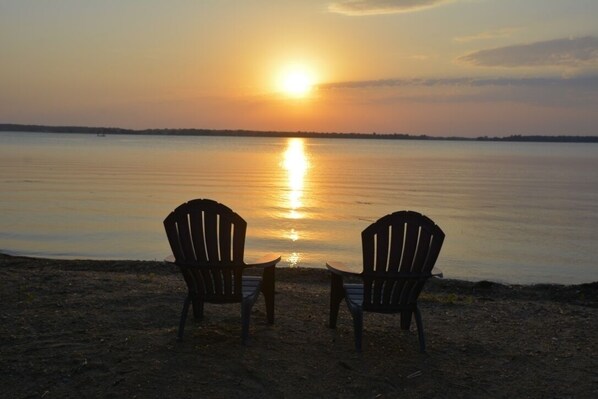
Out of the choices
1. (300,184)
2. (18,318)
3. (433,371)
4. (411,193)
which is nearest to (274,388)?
(433,371)

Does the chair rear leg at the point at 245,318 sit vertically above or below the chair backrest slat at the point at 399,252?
below

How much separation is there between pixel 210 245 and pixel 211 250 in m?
0.04

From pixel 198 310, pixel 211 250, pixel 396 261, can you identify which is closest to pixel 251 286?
pixel 211 250

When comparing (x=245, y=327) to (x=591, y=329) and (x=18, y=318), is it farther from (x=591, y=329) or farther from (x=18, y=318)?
(x=591, y=329)

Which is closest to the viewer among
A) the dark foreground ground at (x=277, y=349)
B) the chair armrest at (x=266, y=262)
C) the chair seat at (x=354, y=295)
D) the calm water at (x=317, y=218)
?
the dark foreground ground at (x=277, y=349)

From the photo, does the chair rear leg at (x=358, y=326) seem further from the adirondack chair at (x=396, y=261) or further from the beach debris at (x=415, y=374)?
the beach debris at (x=415, y=374)

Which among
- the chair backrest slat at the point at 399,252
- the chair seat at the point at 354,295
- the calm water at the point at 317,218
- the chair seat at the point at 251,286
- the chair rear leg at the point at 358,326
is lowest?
the calm water at the point at 317,218

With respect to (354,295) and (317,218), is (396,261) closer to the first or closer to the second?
(354,295)

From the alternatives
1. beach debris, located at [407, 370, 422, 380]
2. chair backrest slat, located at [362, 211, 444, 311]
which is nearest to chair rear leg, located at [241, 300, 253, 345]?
chair backrest slat, located at [362, 211, 444, 311]

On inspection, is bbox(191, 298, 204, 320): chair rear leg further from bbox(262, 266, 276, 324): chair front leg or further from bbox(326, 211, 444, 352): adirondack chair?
bbox(326, 211, 444, 352): adirondack chair

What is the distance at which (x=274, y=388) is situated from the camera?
449 cm

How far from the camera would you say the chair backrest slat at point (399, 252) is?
5.25 meters

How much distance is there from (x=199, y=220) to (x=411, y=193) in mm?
22258

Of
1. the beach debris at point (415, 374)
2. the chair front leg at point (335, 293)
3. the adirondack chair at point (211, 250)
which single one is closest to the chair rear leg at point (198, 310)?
the adirondack chair at point (211, 250)
